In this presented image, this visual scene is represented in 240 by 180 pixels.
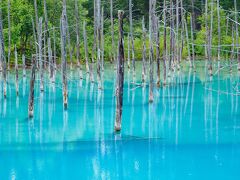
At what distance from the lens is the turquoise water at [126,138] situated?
39.7 feet

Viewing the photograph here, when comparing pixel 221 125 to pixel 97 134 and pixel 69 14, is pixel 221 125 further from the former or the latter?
pixel 69 14

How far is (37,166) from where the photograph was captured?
12.6 metres

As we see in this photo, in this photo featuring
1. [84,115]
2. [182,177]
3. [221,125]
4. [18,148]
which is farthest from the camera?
[84,115]

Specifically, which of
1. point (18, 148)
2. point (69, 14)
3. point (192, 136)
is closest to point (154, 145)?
point (192, 136)

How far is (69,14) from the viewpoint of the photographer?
43250 millimetres

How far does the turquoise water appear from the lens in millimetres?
12109

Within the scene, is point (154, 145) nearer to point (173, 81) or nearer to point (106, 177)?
point (106, 177)

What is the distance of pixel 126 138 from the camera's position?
15492 mm

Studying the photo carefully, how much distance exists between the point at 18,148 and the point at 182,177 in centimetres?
537

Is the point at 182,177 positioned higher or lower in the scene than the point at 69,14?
lower

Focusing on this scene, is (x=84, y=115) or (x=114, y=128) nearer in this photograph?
(x=114, y=128)

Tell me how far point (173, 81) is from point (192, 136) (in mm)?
15759

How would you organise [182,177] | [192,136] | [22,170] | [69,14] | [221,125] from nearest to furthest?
1. [182,177]
2. [22,170]
3. [192,136]
4. [221,125]
5. [69,14]

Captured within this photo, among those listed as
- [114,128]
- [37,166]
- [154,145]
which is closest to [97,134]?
[114,128]
